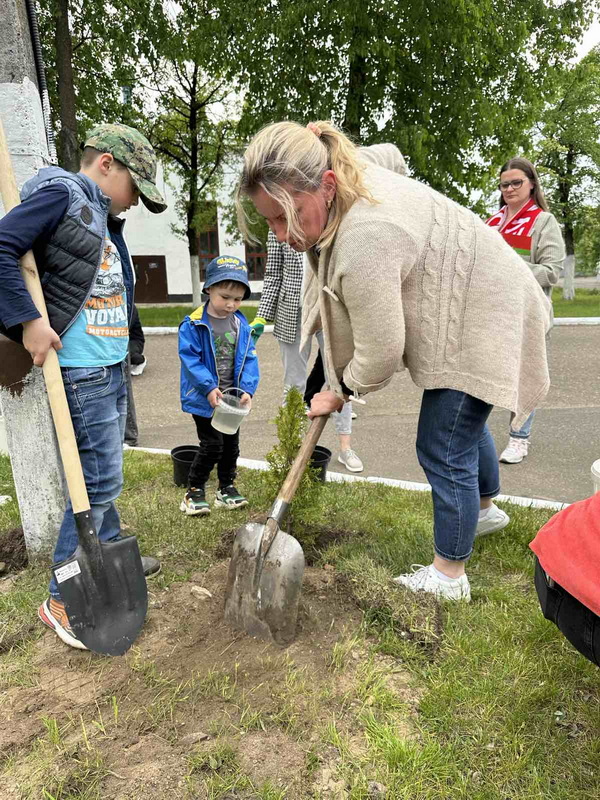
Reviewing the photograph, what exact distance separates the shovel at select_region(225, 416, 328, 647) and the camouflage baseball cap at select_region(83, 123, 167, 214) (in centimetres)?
149

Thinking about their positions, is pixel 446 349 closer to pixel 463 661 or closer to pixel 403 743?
pixel 463 661

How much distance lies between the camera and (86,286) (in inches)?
93.4

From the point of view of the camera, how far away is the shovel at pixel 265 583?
2.44 m

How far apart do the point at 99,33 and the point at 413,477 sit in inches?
479

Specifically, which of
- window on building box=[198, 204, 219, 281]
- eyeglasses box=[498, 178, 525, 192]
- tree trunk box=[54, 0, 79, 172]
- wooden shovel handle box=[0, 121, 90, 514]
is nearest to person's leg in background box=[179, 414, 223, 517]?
wooden shovel handle box=[0, 121, 90, 514]

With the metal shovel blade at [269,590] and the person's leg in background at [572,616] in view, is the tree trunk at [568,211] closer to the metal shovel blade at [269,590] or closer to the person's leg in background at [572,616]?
the metal shovel blade at [269,590]

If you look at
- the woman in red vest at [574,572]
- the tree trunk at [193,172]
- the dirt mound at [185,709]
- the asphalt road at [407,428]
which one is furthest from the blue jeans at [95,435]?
the tree trunk at [193,172]

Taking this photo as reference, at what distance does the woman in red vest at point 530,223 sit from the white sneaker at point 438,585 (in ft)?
7.17

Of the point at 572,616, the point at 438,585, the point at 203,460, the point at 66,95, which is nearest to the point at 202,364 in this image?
the point at 203,460

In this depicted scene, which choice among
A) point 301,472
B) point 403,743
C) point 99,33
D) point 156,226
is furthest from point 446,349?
point 156,226

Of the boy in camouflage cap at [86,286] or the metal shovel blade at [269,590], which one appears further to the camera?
the metal shovel blade at [269,590]

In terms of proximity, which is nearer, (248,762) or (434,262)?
(248,762)

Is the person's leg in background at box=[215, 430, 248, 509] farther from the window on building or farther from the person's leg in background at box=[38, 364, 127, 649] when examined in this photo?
the window on building

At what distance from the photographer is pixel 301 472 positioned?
2.69 m
